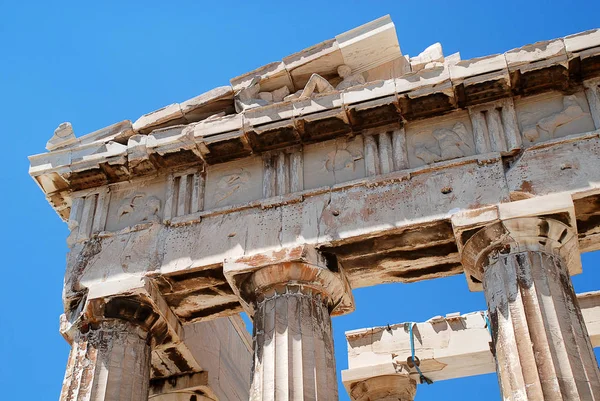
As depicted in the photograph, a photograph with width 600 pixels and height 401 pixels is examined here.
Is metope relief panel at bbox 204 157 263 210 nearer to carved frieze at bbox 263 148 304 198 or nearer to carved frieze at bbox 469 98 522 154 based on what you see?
carved frieze at bbox 263 148 304 198

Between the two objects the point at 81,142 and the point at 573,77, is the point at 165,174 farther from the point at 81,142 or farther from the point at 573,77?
the point at 573,77

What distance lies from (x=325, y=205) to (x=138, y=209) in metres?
3.60

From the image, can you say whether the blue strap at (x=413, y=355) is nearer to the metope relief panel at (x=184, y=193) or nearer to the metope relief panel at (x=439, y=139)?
the metope relief panel at (x=439, y=139)

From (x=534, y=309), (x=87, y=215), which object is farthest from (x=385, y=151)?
(x=87, y=215)

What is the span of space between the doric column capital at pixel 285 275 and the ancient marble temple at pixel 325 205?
0.03 meters

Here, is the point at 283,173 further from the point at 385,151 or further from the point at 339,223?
the point at 385,151

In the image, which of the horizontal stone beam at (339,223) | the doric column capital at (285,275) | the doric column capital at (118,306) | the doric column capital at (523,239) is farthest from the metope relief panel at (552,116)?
the doric column capital at (118,306)

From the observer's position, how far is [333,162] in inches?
601

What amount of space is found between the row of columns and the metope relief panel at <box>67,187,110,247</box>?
6.36ft

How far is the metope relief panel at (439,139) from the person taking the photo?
1454 centimetres

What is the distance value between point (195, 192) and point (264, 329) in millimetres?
3194

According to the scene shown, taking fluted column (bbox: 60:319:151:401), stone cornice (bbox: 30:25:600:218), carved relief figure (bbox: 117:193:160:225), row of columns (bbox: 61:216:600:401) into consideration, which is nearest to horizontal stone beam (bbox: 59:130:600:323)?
carved relief figure (bbox: 117:193:160:225)

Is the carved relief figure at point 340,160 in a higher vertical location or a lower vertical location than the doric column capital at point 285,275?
higher

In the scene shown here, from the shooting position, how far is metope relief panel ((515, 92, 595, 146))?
14.1 meters
